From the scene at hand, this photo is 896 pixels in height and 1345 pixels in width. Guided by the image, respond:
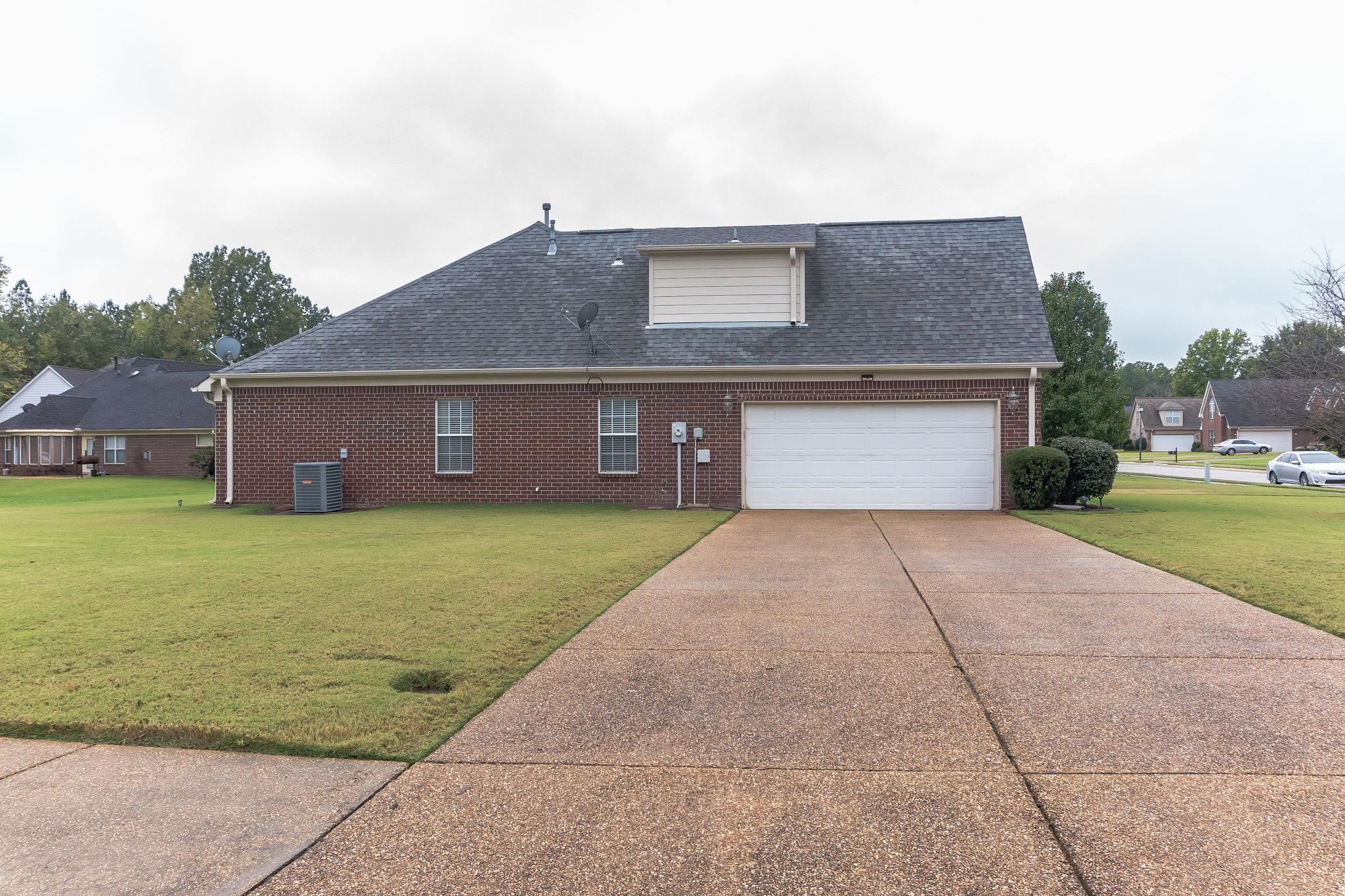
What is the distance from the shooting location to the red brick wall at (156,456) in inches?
1527

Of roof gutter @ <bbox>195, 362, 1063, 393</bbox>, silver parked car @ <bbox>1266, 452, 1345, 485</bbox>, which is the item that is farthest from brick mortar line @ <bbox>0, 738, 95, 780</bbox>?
silver parked car @ <bbox>1266, 452, 1345, 485</bbox>

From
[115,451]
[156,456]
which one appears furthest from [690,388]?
[115,451]

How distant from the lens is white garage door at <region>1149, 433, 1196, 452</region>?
8119 cm

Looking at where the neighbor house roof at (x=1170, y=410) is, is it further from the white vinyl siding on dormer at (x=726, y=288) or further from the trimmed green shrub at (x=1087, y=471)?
the white vinyl siding on dormer at (x=726, y=288)

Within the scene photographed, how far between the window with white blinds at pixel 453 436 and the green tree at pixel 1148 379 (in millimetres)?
140046

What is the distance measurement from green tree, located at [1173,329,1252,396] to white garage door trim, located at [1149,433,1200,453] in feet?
49.7

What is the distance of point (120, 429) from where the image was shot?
3972cm

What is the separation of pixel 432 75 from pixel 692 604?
543 inches

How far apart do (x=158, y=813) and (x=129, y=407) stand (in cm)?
4565

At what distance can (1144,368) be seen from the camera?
14300cm

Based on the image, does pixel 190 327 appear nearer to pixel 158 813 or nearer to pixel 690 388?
pixel 690 388

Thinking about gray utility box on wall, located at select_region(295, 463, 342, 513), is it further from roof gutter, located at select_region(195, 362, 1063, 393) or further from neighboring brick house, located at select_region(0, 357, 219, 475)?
neighboring brick house, located at select_region(0, 357, 219, 475)

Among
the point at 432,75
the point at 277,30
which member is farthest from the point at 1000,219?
the point at 277,30

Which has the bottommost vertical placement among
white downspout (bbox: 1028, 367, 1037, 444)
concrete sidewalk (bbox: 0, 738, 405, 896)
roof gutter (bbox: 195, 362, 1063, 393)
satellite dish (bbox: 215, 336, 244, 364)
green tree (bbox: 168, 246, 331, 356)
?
concrete sidewalk (bbox: 0, 738, 405, 896)
